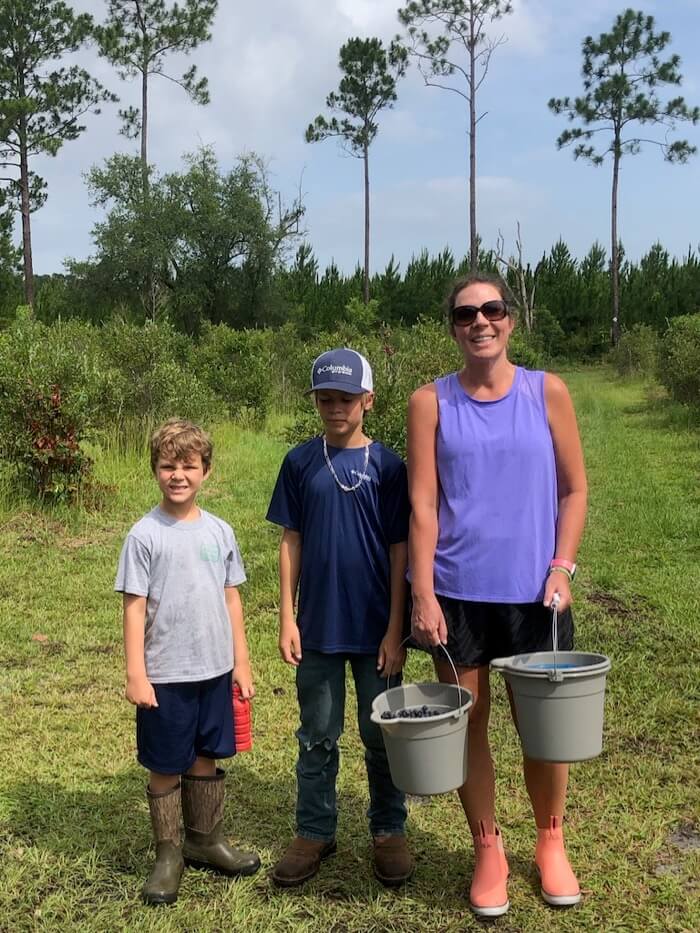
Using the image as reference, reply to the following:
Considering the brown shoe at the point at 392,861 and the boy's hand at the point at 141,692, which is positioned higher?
the boy's hand at the point at 141,692

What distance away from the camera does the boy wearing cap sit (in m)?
2.44

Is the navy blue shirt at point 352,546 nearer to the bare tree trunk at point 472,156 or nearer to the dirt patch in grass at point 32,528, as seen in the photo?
the dirt patch in grass at point 32,528

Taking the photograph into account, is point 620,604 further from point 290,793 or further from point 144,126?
point 144,126

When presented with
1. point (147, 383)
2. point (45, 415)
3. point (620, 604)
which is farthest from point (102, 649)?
point (147, 383)

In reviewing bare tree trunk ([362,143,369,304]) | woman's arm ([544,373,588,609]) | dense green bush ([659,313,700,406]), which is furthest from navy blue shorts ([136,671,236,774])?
bare tree trunk ([362,143,369,304])

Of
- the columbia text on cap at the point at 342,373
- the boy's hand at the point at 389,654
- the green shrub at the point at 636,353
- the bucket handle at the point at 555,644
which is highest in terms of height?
the green shrub at the point at 636,353

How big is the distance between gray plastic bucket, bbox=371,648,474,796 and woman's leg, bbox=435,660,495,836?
12 centimetres

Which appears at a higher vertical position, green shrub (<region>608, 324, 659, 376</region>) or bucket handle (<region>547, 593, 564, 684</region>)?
green shrub (<region>608, 324, 659, 376</region>)

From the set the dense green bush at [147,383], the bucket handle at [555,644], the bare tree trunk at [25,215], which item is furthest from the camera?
the bare tree trunk at [25,215]

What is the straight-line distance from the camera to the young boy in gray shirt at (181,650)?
2436mm

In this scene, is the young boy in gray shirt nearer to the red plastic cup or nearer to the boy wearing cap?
the red plastic cup

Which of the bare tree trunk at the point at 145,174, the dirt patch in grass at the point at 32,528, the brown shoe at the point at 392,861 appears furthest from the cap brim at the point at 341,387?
the bare tree trunk at the point at 145,174

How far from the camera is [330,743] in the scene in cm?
251

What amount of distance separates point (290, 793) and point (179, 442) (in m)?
1.44
